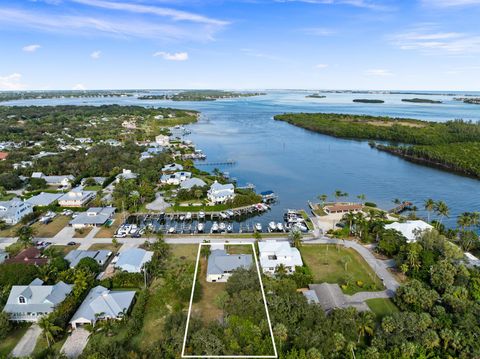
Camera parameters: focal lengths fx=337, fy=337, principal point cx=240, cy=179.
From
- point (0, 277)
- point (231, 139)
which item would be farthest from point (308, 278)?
point (231, 139)

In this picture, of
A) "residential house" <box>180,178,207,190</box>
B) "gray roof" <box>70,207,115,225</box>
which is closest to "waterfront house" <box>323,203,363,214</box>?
"residential house" <box>180,178,207,190</box>

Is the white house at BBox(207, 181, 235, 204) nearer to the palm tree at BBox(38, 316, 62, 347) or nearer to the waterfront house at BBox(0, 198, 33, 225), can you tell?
the waterfront house at BBox(0, 198, 33, 225)

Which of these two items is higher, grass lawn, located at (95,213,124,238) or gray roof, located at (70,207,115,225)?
gray roof, located at (70,207,115,225)

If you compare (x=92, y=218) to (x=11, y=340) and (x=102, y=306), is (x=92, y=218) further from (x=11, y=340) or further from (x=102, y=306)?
(x=11, y=340)

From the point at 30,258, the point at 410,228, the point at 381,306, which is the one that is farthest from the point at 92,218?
the point at 410,228

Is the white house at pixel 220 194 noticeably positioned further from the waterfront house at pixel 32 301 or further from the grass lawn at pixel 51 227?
the waterfront house at pixel 32 301

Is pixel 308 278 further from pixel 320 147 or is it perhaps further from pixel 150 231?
pixel 320 147
